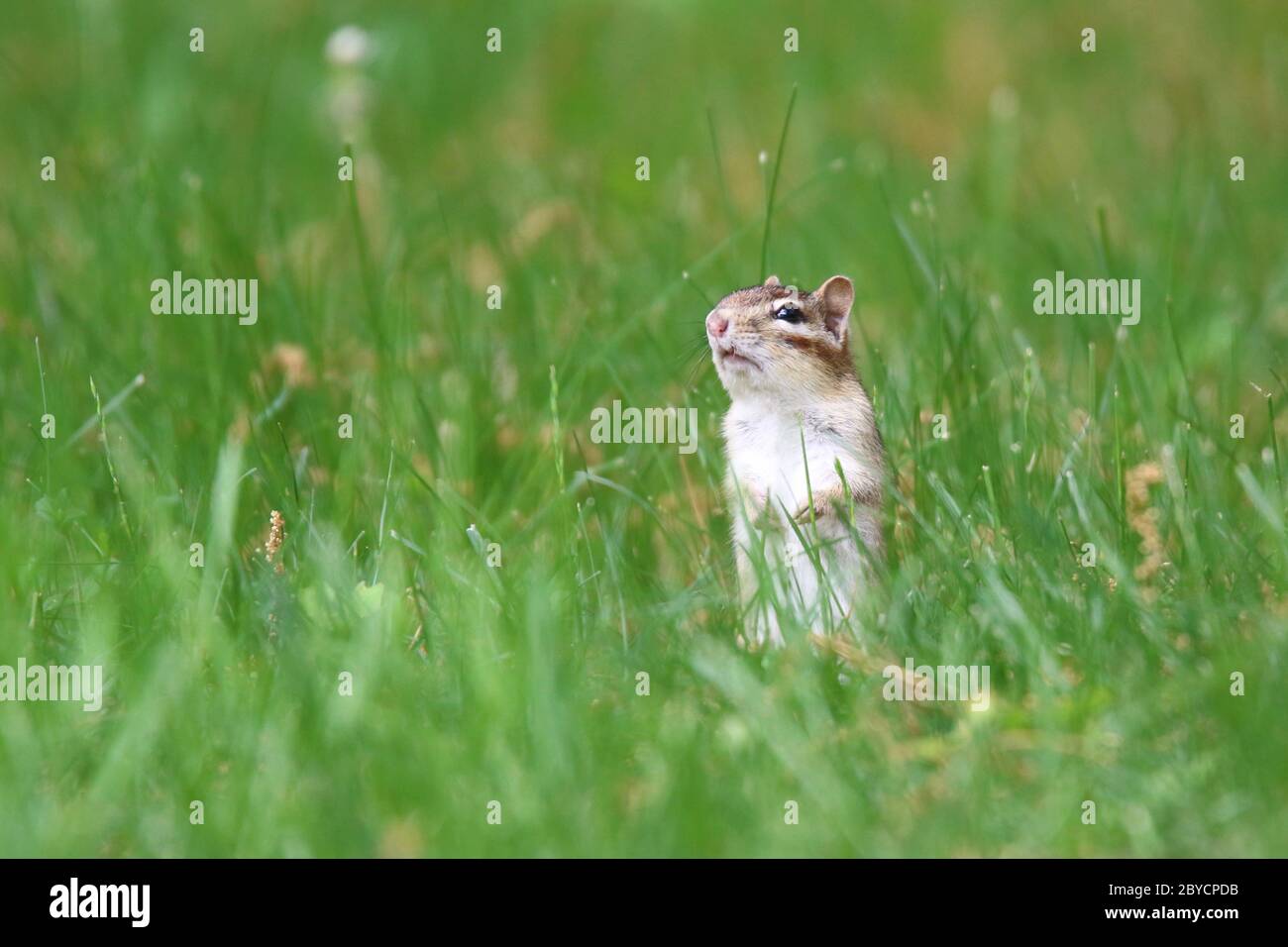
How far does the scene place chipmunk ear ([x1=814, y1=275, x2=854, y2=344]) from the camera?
19.7 ft

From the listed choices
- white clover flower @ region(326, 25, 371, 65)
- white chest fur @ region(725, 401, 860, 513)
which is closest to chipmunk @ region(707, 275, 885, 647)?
white chest fur @ region(725, 401, 860, 513)

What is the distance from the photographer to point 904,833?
392cm

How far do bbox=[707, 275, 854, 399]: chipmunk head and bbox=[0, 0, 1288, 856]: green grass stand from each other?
1.57ft

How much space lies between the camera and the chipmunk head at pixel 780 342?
18.9ft

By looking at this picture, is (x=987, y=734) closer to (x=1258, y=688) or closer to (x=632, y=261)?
(x=1258, y=688)

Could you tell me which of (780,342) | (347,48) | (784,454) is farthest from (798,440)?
(347,48)

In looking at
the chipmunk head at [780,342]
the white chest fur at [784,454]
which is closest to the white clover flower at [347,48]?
the chipmunk head at [780,342]

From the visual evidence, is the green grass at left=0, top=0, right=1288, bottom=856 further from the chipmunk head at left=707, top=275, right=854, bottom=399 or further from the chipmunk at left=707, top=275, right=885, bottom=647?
the chipmunk head at left=707, top=275, right=854, bottom=399

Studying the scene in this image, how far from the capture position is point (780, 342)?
5777 millimetres

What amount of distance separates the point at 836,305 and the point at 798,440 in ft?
1.90

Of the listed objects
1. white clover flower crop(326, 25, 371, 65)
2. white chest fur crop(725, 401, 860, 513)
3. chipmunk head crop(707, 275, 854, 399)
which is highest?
white clover flower crop(326, 25, 371, 65)

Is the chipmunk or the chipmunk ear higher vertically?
the chipmunk ear

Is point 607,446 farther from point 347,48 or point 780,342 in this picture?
point 347,48

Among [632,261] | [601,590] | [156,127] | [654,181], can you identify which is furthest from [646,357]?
[156,127]
